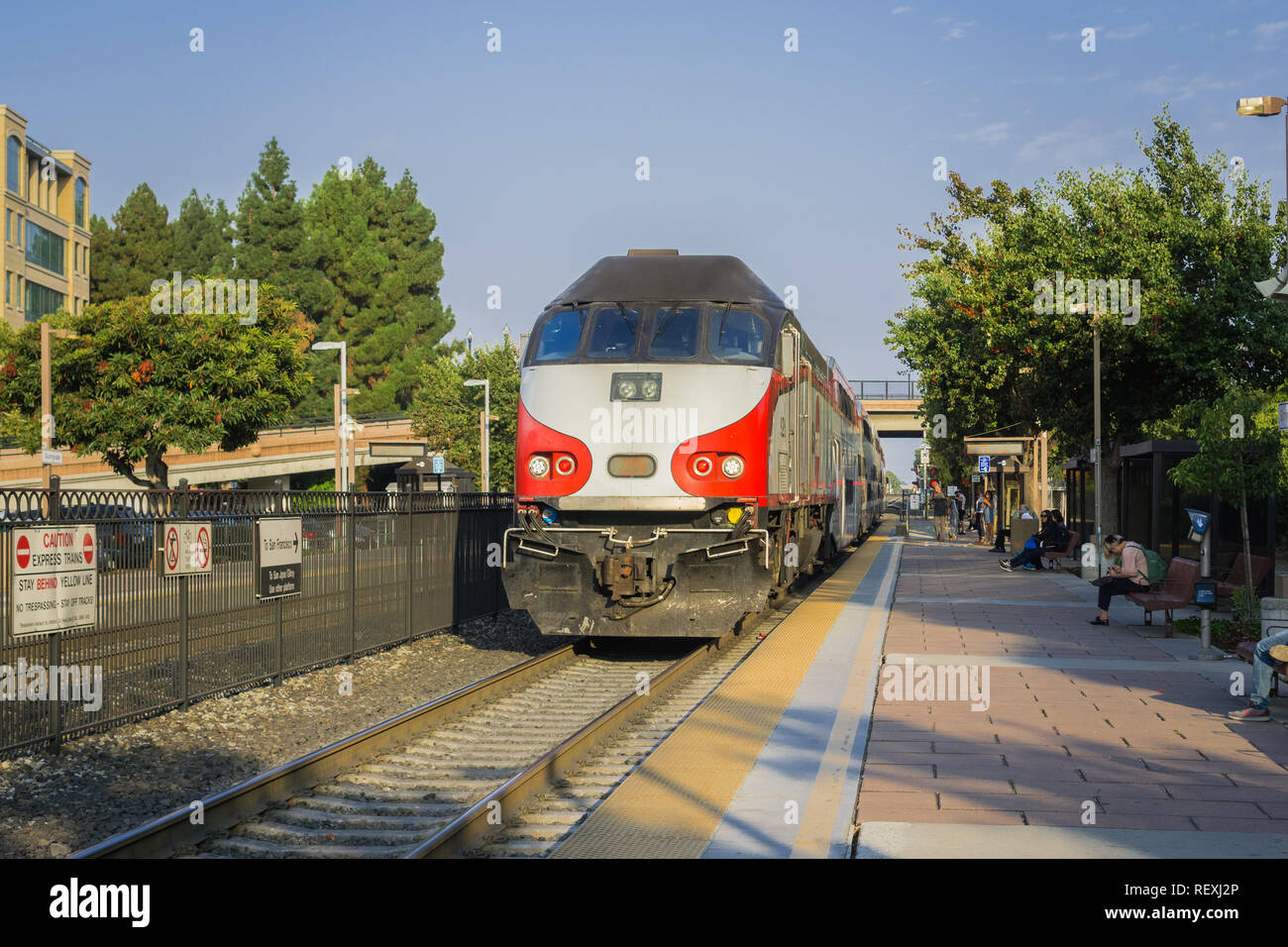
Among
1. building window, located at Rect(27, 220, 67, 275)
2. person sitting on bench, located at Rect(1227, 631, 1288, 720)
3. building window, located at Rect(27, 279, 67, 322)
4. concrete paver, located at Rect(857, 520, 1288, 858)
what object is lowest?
concrete paver, located at Rect(857, 520, 1288, 858)

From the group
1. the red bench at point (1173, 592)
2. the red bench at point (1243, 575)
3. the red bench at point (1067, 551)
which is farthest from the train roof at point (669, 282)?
the red bench at point (1067, 551)

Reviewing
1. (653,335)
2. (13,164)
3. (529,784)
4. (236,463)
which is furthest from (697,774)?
(13,164)

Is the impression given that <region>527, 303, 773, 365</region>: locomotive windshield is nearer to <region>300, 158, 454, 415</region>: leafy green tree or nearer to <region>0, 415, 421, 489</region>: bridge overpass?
<region>0, 415, 421, 489</region>: bridge overpass

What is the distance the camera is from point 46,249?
6022 centimetres

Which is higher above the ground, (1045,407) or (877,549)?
(1045,407)

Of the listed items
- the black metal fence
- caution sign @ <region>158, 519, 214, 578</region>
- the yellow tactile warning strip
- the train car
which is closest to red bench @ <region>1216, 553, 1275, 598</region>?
the yellow tactile warning strip

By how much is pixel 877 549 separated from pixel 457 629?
23.3 metres

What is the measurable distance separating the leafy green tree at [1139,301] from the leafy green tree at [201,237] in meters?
57.0

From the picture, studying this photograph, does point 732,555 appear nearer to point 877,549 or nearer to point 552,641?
point 552,641

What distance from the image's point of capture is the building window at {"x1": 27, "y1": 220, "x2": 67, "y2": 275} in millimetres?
58094

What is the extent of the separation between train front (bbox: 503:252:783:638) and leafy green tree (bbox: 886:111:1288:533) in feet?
47.8

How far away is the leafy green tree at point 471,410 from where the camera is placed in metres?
58.9
